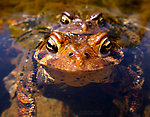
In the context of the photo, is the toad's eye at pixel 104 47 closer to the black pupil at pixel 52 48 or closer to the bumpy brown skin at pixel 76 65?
the bumpy brown skin at pixel 76 65

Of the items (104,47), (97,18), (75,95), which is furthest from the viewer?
(97,18)

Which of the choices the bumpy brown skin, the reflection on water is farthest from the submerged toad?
the reflection on water

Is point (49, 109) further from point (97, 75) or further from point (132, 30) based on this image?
point (132, 30)

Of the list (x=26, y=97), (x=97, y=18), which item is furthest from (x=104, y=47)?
(x=26, y=97)

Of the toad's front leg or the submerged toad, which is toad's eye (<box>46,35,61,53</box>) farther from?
the toad's front leg

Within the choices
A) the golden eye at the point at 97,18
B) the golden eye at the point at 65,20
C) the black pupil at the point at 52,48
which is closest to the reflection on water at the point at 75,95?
the golden eye at the point at 65,20

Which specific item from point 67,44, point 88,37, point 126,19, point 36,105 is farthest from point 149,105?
point 126,19

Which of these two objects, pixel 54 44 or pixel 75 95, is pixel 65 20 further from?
pixel 75 95
